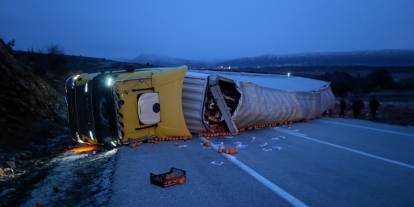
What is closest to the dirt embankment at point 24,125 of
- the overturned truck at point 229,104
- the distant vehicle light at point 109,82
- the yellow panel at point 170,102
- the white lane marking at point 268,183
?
the distant vehicle light at point 109,82

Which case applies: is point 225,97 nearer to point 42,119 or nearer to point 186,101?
point 186,101

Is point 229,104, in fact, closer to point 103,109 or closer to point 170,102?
point 170,102

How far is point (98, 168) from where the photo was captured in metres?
9.26

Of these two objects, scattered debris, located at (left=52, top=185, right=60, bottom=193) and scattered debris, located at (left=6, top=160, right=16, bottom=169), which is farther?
scattered debris, located at (left=6, top=160, right=16, bottom=169)

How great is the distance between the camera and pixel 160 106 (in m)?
12.3

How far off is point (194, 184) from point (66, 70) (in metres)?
35.8

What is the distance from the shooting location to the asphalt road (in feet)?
21.1

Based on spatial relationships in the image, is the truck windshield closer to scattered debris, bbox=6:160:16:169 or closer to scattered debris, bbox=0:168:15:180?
scattered debris, bbox=6:160:16:169

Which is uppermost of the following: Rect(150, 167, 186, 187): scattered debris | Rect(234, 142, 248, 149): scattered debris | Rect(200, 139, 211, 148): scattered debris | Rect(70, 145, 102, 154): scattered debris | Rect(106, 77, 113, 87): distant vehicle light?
Rect(106, 77, 113, 87): distant vehicle light

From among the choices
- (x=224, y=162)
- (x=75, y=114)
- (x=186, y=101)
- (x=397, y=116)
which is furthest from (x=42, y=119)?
(x=397, y=116)

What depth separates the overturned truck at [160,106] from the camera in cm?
1138

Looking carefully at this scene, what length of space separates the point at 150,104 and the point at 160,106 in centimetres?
47

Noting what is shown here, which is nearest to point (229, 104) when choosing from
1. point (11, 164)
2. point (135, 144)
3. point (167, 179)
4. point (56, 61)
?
point (135, 144)

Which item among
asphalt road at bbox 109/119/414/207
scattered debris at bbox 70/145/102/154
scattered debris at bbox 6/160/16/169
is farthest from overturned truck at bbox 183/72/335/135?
scattered debris at bbox 6/160/16/169
